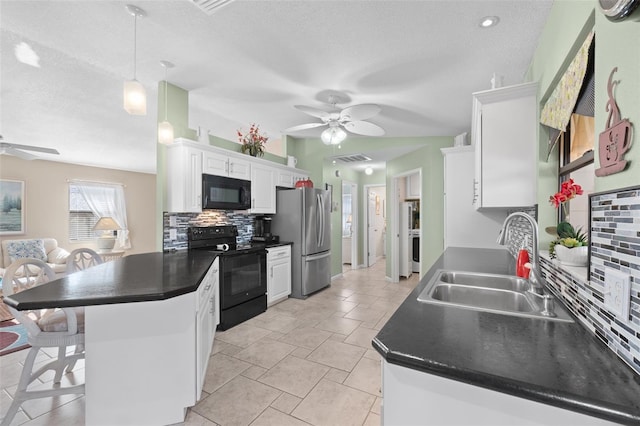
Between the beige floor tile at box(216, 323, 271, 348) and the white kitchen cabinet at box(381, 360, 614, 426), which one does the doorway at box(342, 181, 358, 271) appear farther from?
the white kitchen cabinet at box(381, 360, 614, 426)

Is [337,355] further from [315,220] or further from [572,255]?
[315,220]

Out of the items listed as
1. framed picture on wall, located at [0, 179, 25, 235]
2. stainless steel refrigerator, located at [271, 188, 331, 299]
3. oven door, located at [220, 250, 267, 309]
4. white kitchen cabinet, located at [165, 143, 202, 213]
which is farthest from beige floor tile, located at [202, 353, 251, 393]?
framed picture on wall, located at [0, 179, 25, 235]

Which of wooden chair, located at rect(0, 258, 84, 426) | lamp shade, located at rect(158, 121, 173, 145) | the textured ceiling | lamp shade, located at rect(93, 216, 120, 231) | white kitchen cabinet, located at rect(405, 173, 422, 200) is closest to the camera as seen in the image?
wooden chair, located at rect(0, 258, 84, 426)

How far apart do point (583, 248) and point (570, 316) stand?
32cm

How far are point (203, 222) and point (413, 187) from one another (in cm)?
437

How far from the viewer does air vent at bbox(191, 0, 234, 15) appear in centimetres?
173

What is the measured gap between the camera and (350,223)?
707cm

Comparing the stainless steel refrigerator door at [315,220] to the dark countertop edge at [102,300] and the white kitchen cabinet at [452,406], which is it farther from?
the white kitchen cabinet at [452,406]

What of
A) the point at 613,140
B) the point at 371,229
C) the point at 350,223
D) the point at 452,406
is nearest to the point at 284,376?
the point at 452,406

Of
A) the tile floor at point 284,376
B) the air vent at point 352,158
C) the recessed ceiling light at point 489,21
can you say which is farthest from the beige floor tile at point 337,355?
the air vent at point 352,158

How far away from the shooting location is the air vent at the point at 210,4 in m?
1.73

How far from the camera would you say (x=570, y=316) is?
1.05 m

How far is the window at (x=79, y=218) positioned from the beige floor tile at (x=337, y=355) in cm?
700

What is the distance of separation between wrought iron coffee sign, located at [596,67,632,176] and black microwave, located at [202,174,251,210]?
10.3 feet
